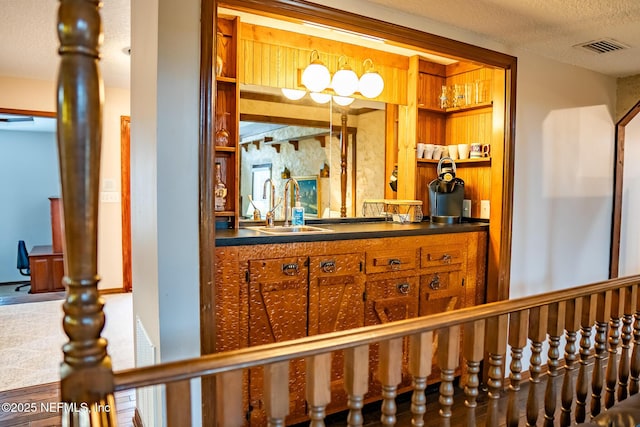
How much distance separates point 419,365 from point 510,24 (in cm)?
221

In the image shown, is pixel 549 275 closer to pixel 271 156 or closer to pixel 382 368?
pixel 271 156

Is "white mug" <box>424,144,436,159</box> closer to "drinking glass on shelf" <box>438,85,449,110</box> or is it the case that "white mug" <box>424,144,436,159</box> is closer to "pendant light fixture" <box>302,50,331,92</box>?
"drinking glass on shelf" <box>438,85,449,110</box>

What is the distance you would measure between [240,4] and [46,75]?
3398mm

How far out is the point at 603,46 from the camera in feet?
9.64

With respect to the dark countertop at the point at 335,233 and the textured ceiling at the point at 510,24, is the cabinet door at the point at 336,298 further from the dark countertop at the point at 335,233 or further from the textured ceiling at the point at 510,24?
the textured ceiling at the point at 510,24

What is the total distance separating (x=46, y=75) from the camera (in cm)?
429

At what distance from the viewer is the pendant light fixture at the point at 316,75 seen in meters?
2.88

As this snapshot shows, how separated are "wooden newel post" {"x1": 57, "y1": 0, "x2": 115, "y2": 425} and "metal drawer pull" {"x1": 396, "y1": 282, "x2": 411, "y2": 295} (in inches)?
79.7

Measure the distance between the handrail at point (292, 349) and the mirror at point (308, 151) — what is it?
1.88 metres

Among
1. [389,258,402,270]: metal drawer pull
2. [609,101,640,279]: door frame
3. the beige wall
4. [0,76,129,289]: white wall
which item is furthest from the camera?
[0,76,129,289]: white wall

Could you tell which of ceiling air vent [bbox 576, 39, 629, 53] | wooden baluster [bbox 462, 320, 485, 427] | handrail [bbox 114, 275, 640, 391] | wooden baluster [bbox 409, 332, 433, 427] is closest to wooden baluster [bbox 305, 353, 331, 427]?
handrail [bbox 114, 275, 640, 391]

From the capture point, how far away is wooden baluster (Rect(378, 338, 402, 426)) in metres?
1.22

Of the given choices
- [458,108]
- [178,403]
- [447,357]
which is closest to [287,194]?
[458,108]

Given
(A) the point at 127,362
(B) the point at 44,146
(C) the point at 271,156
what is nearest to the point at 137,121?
(C) the point at 271,156
